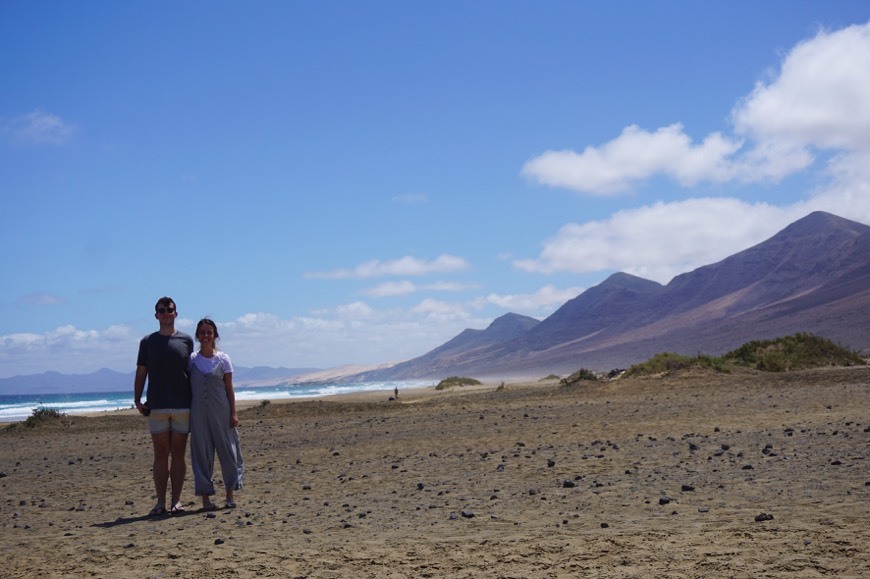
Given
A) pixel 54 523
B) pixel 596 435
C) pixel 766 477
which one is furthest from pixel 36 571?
pixel 596 435

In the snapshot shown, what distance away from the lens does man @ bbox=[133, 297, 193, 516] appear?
9.23m

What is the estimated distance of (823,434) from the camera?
11922 mm

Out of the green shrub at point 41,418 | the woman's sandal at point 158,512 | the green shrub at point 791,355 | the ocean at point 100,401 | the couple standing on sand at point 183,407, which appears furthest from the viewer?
the ocean at point 100,401

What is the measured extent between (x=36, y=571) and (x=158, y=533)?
1.30 meters

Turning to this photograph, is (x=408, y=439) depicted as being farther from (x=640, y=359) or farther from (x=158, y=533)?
(x=640, y=359)

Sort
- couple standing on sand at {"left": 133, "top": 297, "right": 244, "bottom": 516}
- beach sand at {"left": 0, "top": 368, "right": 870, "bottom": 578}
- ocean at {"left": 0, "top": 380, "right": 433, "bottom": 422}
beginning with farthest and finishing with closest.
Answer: ocean at {"left": 0, "top": 380, "right": 433, "bottom": 422}
couple standing on sand at {"left": 133, "top": 297, "right": 244, "bottom": 516}
beach sand at {"left": 0, "top": 368, "right": 870, "bottom": 578}

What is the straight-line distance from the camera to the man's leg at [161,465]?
9.14 metres

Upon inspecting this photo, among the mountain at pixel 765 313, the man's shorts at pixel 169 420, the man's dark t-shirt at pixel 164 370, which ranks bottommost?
the man's shorts at pixel 169 420

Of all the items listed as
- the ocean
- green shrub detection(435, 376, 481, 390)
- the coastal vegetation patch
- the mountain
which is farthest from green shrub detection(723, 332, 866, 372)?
the mountain

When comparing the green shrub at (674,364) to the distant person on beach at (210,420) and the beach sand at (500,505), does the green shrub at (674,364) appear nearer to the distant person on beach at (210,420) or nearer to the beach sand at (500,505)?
the beach sand at (500,505)

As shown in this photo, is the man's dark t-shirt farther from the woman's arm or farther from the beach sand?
the beach sand

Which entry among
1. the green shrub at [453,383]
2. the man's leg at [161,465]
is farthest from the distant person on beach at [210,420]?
the green shrub at [453,383]

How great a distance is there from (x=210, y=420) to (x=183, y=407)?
33 centimetres

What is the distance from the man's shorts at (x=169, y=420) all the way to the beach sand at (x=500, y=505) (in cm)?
94
